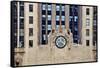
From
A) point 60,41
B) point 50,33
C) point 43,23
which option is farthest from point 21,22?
point 60,41

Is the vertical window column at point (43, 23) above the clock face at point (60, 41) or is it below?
above

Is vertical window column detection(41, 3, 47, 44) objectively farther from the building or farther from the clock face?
the clock face

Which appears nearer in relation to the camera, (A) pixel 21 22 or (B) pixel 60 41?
(A) pixel 21 22

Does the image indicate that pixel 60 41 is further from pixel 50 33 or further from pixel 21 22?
pixel 21 22

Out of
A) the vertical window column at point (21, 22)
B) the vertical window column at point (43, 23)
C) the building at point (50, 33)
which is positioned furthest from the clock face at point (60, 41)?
the vertical window column at point (21, 22)

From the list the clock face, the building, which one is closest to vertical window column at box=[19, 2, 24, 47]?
the building

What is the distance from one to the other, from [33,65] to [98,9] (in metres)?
1.07

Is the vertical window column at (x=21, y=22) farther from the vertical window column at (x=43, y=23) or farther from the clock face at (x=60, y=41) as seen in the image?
the clock face at (x=60, y=41)

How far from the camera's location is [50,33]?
2.45 meters

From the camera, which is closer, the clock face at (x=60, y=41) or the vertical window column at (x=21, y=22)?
the vertical window column at (x=21, y=22)

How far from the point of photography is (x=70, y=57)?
2.54 m

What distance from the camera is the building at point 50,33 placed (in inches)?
92.0

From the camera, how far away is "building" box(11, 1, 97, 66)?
92.0 inches

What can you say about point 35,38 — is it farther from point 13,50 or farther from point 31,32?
point 13,50
